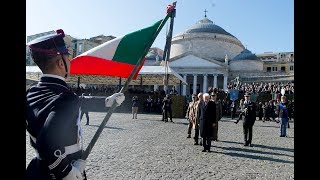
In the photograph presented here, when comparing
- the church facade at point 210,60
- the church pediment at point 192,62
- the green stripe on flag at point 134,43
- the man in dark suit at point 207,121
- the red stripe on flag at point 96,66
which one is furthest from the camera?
the church pediment at point 192,62

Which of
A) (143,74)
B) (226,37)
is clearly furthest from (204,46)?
(143,74)

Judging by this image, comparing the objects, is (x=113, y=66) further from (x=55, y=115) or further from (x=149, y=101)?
(x=149, y=101)

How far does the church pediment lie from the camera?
72.7 meters

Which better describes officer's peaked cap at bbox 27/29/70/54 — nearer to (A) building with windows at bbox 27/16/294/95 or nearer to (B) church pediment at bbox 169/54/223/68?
(A) building with windows at bbox 27/16/294/95

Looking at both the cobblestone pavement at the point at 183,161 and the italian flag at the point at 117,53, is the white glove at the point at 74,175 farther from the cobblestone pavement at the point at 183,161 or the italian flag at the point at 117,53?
the cobblestone pavement at the point at 183,161

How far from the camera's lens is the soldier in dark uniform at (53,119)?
1976 mm

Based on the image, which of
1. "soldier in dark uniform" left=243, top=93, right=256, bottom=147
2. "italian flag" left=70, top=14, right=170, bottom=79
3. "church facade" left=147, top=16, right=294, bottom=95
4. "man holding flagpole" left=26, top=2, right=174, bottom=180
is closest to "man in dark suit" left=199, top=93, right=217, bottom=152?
"soldier in dark uniform" left=243, top=93, right=256, bottom=147

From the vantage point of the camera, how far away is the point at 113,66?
3742 mm

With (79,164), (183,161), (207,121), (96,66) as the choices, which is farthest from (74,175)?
(207,121)

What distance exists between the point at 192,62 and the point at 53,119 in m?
72.7

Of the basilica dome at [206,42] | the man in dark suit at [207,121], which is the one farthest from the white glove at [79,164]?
the basilica dome at [206,42]

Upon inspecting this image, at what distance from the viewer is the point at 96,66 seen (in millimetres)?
3602

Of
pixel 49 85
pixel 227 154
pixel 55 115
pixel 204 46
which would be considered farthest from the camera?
pixel 204 46
